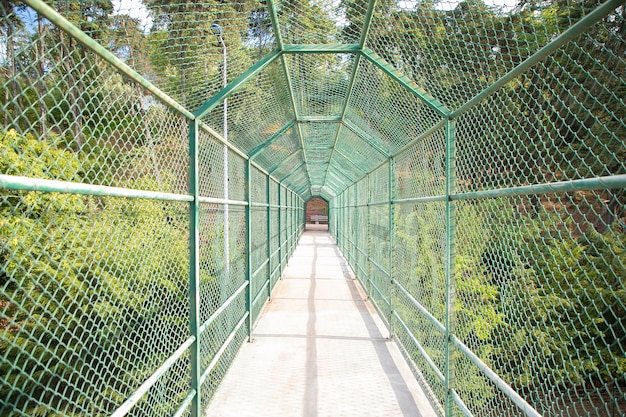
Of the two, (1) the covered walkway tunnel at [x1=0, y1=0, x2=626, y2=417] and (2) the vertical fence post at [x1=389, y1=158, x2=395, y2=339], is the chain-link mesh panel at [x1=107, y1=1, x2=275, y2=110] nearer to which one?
(1) the covered walkway tunnel at [x1=0, y1=0, x2=626, y2=417]

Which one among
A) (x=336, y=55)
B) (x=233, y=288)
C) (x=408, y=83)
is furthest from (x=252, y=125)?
(x=408, y=83)

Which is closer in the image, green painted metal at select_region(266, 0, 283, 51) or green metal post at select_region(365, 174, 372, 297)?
green painted metal at select_region(266, 0, 283, 51)

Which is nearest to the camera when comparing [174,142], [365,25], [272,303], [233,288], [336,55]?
[174,142]

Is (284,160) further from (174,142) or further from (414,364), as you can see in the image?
(174,142)

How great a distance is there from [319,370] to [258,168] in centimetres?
319

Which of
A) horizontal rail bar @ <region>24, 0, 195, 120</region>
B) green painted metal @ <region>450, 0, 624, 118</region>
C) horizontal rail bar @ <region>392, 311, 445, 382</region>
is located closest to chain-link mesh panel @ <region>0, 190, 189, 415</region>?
horizontal rail bar @ <region>24, 0, 195, 120</region>

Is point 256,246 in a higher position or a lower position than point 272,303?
higher

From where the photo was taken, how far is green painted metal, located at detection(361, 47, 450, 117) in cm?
342

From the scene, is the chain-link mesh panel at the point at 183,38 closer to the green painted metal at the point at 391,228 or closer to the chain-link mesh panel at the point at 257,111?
the chain-link mesh panel at the point at 257,111

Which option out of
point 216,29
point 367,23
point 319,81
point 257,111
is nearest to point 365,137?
point 319,81

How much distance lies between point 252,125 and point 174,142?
2584 millimetres

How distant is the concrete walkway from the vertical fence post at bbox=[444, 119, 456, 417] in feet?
2.05

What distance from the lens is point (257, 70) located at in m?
3.80

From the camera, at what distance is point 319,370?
187 inches
